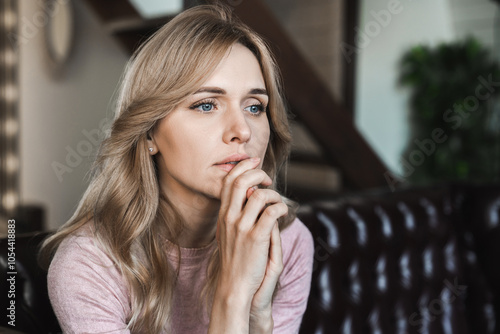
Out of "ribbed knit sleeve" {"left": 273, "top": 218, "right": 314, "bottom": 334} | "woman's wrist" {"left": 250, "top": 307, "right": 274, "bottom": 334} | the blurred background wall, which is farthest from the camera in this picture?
the blurred background wall

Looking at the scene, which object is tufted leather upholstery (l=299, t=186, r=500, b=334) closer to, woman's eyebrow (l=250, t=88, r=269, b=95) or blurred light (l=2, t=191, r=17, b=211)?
woman's eyebrow (l=250, t=88, r=269, b=95)

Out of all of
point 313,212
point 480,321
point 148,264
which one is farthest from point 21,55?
point 480,321

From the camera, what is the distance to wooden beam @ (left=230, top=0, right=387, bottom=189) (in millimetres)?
2275

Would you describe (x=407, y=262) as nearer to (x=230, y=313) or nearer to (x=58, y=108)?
Answer: (x=230, y=313)

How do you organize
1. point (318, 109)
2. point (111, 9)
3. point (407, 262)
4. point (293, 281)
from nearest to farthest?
point (293, 281) → point (407, 262) → point (318, 109) → point (111, 9)

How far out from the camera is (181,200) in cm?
125

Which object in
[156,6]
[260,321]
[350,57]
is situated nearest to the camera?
[260,321]

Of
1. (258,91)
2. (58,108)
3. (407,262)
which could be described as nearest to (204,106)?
(258,91)

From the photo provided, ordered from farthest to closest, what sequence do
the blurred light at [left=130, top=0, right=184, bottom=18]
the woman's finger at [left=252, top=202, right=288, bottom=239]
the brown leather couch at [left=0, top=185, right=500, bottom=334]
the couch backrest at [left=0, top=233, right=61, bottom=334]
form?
the blurred light at [left=130, top=0, right=184, bottom=18] → the brown leather couch at [left=0, top=185, right=500, bottom=334] → the couch backrest at [left=0, top=233, right=61, bottom=334] → the woman's finger at [left=252, top=202, right=288, bottom=239]

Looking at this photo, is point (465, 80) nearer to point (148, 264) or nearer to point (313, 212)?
point (313, 212)

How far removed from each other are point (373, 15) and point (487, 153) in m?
1.72

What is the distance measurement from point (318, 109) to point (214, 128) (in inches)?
63.0

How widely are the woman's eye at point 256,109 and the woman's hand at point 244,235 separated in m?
0.16

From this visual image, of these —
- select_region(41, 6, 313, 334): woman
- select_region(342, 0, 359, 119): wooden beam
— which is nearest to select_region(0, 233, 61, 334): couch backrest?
select_region(41, 6, 313, 334): woman
